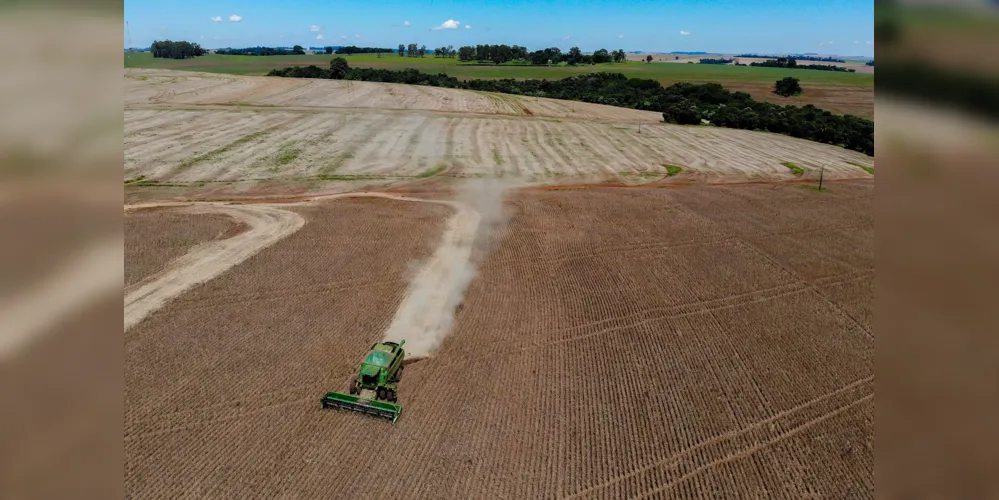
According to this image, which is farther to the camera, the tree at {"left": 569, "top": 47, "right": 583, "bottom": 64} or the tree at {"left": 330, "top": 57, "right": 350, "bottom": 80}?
the tree at {"left": 569, "top": 47, "right": 583, "bottom": 64}

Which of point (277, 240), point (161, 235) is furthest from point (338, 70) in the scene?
point (277, 240)

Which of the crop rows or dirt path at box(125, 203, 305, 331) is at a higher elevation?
the crop rows

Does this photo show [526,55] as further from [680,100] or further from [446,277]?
[446,277]

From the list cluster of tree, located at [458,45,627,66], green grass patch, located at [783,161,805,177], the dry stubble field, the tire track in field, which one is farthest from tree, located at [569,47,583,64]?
Result: the tire track in field

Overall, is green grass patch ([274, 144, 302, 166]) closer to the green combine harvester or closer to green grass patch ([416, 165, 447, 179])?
green grass patch ([416, 165, 447, 179])

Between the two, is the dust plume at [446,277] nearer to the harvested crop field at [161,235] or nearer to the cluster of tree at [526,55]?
the harvested crop field at [161,235]
